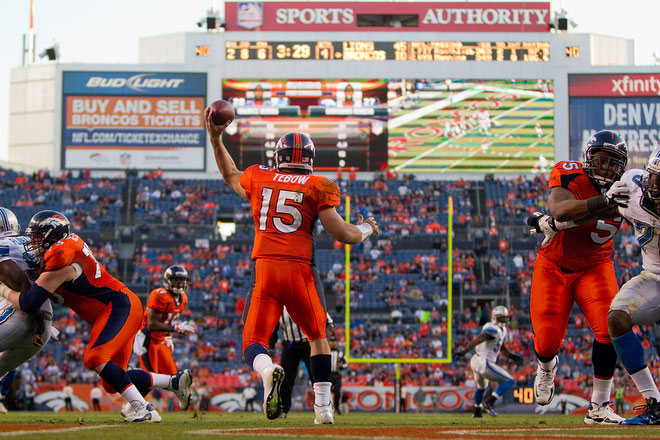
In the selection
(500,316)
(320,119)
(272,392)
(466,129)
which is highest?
(320,119)

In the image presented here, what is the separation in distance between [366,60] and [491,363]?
68.5ft

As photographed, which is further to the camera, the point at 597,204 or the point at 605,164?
the point at 605,164

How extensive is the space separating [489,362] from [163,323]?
5408mm

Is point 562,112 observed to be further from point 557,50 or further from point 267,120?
point 267,120

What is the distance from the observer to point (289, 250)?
22.4ft

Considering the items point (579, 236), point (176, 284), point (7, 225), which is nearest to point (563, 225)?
point (579, 236)

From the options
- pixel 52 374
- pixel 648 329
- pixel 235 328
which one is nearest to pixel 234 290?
pixel 235 328

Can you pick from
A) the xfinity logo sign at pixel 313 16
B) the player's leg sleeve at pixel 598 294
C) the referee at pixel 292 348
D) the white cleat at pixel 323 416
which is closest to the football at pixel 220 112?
the white cleat at pixel 323 416

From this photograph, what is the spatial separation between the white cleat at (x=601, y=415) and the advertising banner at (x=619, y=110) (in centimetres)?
2669

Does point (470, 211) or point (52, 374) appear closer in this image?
point (52, 374)

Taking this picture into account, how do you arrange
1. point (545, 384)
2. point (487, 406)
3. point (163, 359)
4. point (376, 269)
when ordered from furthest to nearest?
point (376, 269)
point (487, 406)
point (163, 359)
point (545, 384)

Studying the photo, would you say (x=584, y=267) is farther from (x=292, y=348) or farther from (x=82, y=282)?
(x=292, y=348)

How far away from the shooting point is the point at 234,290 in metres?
27.9

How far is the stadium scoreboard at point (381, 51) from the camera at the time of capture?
110ft
